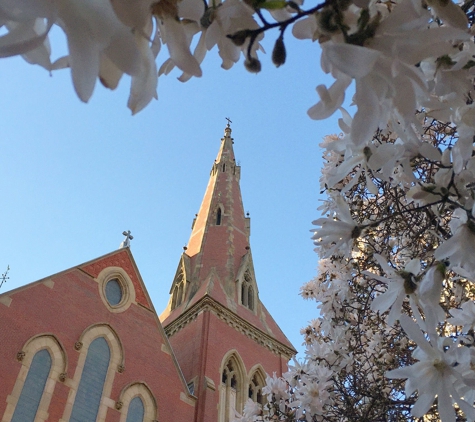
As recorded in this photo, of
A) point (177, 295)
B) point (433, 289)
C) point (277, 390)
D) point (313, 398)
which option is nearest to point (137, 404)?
point (177, 295)

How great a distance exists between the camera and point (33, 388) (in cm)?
1151

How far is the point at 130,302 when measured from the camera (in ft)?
50.5

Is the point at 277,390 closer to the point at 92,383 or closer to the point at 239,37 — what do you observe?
the point at 239,37

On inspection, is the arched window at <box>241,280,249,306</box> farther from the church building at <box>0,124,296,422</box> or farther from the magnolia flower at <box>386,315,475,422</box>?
the magnolia flower at <box>386,315,475,422</box>

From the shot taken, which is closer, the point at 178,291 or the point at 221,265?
the point at 178,291

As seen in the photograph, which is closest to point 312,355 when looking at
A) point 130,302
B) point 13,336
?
point 13,336

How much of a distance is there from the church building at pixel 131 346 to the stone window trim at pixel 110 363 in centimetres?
3

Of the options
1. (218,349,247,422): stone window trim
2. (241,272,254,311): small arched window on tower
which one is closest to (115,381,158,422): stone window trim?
(218,349,247,422): stone window trim

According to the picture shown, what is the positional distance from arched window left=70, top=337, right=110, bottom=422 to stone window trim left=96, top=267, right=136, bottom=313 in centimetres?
122

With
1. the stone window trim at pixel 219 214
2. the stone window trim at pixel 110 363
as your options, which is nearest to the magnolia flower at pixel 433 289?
the stone window trim at pixel 110 363

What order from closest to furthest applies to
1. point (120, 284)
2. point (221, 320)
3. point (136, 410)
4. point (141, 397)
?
point (136, 410) → point (141, 397) → point (120, 284) → point (221, 320)

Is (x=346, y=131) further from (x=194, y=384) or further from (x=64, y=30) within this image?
(x=194, y=384)

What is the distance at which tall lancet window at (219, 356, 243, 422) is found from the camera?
16203 mm

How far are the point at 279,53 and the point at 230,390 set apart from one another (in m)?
17.2
